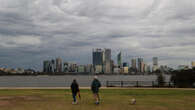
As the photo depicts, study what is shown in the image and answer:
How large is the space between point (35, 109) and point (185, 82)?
115 ft

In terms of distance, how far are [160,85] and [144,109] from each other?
28.2m

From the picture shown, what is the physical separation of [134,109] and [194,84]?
31.3 m

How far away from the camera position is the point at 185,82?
4369 centimetres

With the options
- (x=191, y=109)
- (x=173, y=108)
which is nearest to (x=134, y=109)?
(x=173, y=108)

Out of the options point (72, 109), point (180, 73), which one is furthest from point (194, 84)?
point (72, 109)

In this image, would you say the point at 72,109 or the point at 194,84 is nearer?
the point at 72,109

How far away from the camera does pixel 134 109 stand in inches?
559

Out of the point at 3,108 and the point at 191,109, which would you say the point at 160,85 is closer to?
the point at 191,109

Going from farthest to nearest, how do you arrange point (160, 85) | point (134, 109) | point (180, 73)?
point (180, 73), point (160, 85), point (134, 109)

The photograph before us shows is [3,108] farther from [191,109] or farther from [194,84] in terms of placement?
[194,84]

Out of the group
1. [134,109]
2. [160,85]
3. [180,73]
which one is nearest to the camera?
[134,109]

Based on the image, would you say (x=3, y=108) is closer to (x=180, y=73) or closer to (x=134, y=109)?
(x=134, y=109)

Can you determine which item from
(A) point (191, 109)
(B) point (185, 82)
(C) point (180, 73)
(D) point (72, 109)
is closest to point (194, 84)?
(B) point (185, 82)

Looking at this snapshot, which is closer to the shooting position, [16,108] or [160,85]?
[16,108]
